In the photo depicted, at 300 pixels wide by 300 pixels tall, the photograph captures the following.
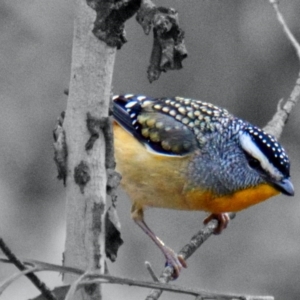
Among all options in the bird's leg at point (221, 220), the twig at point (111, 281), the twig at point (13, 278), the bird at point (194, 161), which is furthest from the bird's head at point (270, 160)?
the twig at point (13, 278)

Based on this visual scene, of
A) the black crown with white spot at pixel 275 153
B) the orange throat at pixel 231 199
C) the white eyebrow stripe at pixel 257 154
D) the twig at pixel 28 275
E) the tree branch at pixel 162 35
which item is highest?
the tree branch at pixel 162 35

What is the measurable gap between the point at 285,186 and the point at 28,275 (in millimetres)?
2380

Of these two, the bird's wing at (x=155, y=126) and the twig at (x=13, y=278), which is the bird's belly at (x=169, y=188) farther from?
the twig at (x=13, y=278)

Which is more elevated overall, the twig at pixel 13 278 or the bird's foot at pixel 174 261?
the twig at pixel 13 278

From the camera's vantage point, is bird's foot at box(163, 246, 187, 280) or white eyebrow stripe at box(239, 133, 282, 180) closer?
white eyebrow stripe at box(239, 133, 282, 180)

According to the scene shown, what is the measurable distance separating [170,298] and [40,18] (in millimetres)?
2594

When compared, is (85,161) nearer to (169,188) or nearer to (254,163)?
(169,188)

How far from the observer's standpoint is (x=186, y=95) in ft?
25.7

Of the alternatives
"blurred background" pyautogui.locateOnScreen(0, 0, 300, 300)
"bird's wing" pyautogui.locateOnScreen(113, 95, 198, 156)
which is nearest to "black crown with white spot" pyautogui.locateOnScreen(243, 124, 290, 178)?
"bird's wing" pyautogui.locateOnScreen(113, 95, 198, 156)

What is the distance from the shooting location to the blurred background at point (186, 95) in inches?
301

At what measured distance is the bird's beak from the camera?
4.22 metres

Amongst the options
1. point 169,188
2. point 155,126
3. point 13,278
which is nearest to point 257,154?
point 169,188

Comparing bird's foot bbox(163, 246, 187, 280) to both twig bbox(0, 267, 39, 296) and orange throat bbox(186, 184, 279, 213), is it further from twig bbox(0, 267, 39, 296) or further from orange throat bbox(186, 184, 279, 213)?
twig bbox(0, 267, 39, 296)

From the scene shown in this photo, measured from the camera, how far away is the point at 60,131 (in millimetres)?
2346
